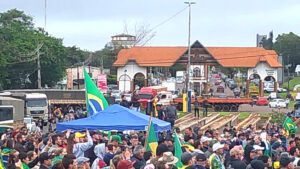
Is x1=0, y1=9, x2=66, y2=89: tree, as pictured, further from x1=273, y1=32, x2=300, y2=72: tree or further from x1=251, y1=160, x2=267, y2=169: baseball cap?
x1=273, y1=32, x2=300, y2=72: tree

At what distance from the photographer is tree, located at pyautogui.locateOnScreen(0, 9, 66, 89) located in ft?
224

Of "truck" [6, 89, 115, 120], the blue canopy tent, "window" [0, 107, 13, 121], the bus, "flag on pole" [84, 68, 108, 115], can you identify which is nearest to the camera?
the blue canopy tent

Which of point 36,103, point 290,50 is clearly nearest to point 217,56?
point 36,103

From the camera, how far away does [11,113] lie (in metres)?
40.4

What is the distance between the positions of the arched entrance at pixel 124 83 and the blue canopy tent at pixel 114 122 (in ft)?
171

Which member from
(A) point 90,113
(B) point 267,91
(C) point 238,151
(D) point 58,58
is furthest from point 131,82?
(C) point 238,151

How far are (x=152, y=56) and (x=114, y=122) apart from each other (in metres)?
53.2

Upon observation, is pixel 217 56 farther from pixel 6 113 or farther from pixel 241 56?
pixel 6 113

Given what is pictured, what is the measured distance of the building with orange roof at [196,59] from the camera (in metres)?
66.4

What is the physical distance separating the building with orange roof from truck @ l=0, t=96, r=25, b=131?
81.2 feet

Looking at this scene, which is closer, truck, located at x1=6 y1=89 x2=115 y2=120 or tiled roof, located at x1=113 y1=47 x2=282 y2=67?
truck, located at x1=6 y1=89 x2=115 y2=120

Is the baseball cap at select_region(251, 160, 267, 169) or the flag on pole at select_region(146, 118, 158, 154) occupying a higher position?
the flag on pole at select_region(146, 118, 158, 154)

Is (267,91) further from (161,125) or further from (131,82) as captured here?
(161,125)

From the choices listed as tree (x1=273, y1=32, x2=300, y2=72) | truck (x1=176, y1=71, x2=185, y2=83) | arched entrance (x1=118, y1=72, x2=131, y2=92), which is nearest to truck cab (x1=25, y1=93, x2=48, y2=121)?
arched entrance (x1=118, y1=72, x2=131, y2=92)
